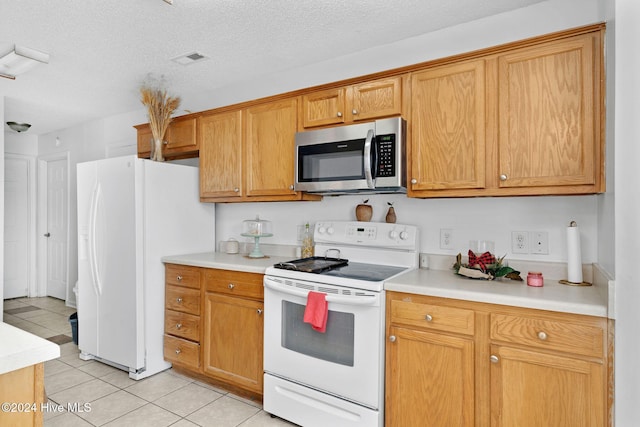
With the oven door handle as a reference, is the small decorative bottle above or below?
above

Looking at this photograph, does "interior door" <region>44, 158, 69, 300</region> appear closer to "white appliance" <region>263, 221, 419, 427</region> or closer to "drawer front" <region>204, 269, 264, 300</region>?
"drawer front" <region>204, 269, 264, 300</region>

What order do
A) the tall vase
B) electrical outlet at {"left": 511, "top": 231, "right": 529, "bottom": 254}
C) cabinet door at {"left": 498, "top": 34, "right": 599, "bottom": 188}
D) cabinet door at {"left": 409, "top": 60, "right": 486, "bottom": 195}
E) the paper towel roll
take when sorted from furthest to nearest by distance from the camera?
the tall vase < electrical outlet at {"left": 511, "top": 231, "right": 529, "bottom": 254} < cabinet door at {"left": 409, "top": 60, "right": 486, "bottom": 195} < the paper towel roll < cabinet door at {"left": 498, "top": 34, "right": 599, "bottom": 188}

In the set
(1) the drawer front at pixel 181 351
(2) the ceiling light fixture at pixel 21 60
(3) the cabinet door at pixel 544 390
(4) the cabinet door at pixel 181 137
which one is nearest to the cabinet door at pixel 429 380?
(3) the cabinet door at pixel 544 390

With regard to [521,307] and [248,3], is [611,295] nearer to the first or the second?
[521,307]

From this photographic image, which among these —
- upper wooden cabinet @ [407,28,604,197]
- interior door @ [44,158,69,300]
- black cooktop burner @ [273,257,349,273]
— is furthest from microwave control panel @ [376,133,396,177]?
interior door @ [44,158,69,300]

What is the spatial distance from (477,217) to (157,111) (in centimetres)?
273

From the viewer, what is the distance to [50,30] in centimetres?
240

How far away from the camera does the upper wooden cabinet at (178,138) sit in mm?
3240

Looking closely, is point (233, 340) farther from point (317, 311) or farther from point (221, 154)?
point (221, 154)

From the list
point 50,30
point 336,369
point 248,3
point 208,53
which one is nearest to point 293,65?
point 208,53

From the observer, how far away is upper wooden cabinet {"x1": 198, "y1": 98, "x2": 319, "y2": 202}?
2.71 m

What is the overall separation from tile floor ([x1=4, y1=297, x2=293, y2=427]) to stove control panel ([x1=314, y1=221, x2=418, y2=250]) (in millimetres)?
1213

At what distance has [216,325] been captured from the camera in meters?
2.66

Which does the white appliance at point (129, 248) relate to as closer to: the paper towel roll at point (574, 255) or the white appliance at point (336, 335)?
the white appliance at point (336, 335)
